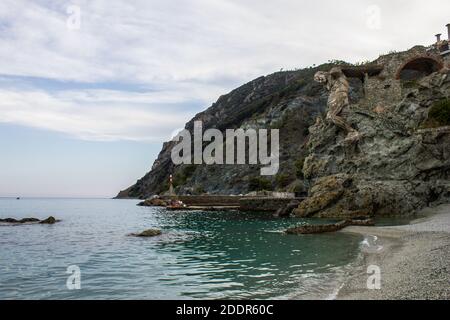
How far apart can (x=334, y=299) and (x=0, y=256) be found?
73.5 ft

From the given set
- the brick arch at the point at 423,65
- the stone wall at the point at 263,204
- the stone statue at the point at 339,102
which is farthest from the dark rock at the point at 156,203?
the brick arch at the point at 423,65

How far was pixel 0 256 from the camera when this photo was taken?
2555cm

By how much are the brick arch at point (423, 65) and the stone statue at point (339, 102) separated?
880 centimetres

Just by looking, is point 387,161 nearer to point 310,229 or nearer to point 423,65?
point 423,65

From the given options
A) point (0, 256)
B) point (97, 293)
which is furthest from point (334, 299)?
point (0, 256)

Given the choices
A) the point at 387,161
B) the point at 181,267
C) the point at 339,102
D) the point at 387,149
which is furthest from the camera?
the point at 339,102

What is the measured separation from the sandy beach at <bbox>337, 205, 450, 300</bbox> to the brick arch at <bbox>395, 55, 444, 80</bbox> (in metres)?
43.7

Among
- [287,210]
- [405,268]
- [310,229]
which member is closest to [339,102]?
[287,210]

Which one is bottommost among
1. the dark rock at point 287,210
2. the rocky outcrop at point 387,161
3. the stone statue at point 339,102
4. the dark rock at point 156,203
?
the dark rock at point 156,203

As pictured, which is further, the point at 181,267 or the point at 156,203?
the point at 156,203

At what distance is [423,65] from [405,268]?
203ft

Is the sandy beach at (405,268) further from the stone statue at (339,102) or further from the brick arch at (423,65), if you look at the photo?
the brick arch at (423,65)

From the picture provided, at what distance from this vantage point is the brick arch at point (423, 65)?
211 feet

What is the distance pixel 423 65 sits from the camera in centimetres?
6819
